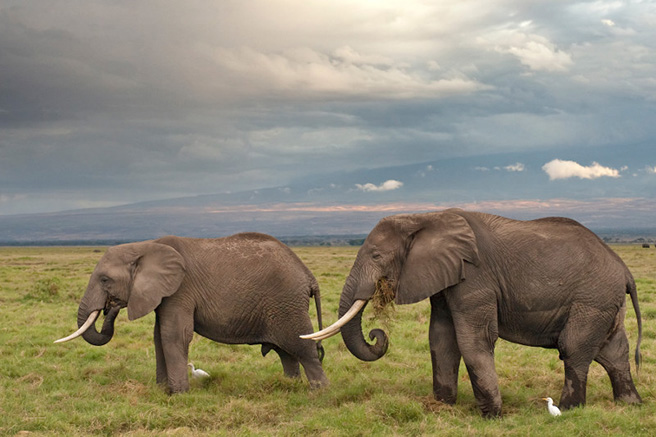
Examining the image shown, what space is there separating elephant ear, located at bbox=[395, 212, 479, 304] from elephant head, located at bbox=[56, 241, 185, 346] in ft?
12.3

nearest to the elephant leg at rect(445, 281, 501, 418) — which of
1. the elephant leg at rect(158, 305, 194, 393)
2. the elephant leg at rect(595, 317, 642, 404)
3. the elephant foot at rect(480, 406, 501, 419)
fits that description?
the elephant foot at rect(480, 406, 501, 419)

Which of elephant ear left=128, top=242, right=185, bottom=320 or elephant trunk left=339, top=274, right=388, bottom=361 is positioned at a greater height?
elephant ear left=128, top=242, right=185, bottom=320

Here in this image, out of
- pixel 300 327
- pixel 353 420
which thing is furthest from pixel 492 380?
pixel 300 327

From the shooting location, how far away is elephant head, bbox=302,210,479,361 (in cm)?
928

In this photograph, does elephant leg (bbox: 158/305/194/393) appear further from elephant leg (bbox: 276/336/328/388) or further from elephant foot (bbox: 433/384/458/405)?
elephant foot (bbox: 433/384/458/405)

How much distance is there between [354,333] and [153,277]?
3.31 meters

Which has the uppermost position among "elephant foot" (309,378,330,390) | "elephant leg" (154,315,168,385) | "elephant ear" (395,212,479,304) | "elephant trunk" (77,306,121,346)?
"elephant ear" (395,212,479,304)

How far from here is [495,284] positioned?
9555 mm

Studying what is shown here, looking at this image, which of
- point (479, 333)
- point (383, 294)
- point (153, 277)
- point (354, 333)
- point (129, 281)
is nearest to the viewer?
point (479, 333)

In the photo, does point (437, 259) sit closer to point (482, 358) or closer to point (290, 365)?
point (482, 358)

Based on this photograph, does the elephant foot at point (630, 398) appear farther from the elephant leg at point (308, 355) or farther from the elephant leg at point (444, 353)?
the elephant leg at point (308, 355)

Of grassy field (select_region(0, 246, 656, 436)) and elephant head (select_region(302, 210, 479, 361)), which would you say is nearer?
grassy field (select_region(0, 246, 656, 436))

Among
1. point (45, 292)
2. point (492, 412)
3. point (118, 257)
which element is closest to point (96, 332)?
point (118, 257)

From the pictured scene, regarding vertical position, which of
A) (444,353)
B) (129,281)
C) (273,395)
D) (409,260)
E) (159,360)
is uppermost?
(409,260)
